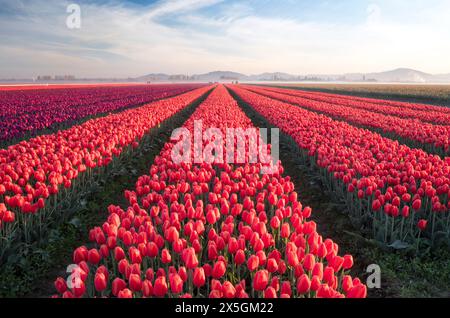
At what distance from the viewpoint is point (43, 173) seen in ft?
20.8

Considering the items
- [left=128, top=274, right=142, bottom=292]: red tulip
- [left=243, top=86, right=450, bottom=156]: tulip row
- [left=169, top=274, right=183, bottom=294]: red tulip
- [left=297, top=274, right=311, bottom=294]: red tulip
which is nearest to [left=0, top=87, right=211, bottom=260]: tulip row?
Result: [left=128, top=274, right=142, bottom=292]: red tulip

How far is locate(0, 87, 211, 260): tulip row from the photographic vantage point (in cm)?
Answer: 522

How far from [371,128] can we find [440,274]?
11.5 meters

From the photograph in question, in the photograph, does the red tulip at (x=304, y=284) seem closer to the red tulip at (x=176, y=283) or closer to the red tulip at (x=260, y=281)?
the red tulip at (x=260, y=281)

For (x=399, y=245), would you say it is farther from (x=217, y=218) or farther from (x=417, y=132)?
(x=417, y=132)

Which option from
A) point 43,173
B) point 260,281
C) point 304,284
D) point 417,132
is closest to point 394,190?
point 304,284

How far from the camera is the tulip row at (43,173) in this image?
522 centimetres

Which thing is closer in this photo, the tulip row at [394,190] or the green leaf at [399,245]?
the green leaf at [399,245]

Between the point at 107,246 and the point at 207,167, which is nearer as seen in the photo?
the point at 107,246

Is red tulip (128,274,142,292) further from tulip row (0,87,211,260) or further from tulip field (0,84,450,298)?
tulip row (0,87,211,260)

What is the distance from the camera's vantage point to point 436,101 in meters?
39.7

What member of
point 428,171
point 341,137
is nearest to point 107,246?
point 428,171

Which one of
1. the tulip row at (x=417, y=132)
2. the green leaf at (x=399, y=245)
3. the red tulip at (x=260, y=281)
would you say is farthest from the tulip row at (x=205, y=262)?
the tulip row at (x=417, y=132)

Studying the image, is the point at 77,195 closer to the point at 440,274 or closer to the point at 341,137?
the point at 440,274
